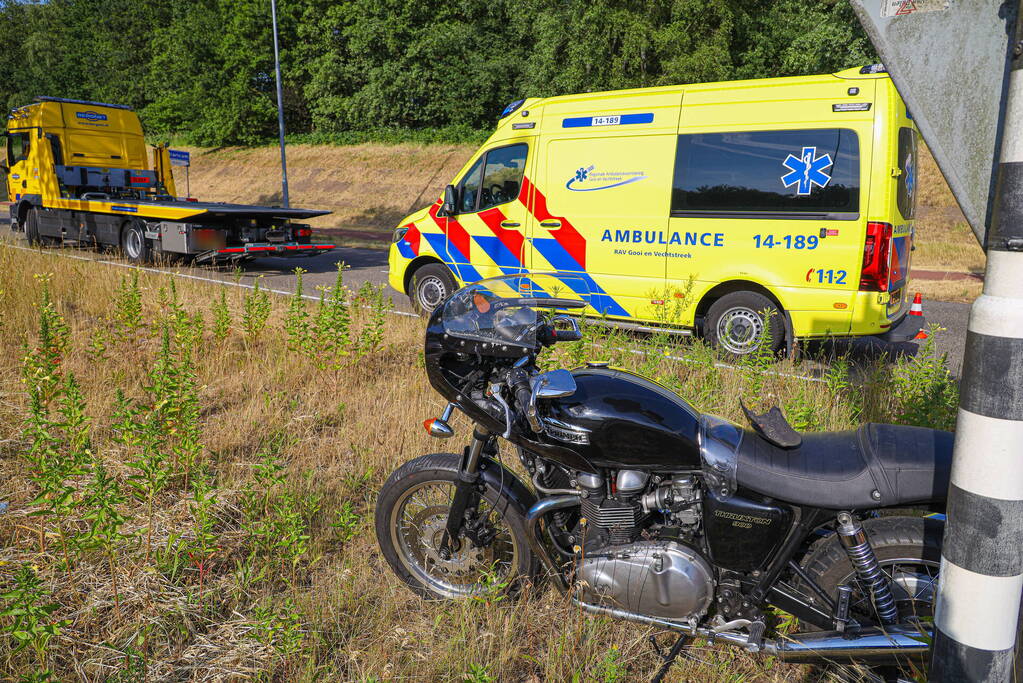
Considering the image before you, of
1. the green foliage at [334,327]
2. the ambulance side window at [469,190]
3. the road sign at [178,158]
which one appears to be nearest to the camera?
the green foliage at [334,327]

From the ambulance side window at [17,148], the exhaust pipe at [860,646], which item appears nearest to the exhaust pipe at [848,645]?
the exhaust pipe at [860,646]

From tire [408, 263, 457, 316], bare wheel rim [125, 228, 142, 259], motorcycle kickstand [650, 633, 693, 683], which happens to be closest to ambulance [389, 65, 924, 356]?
tire [408, 263, 457, 316]

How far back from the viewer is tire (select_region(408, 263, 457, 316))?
879 centimetres

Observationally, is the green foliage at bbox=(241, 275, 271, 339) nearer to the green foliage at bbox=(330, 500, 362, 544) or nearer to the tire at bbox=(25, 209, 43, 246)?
the green foliage at bbox=(330, 500, 362, 544)

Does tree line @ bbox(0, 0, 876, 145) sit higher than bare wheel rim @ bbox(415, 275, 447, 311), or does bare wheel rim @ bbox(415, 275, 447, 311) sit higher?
tree line @ bbox(0, 0, 876, 145)

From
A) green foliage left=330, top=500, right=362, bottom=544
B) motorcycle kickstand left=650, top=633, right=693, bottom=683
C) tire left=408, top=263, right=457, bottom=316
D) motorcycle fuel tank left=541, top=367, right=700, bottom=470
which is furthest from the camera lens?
tire left=408, top=263, right=457, bottom=316

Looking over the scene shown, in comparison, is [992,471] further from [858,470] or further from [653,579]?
[653,579]

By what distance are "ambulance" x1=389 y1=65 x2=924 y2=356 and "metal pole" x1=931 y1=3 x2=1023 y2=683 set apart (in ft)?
14.4

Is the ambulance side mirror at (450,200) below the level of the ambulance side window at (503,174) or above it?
below

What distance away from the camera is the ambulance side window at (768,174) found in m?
6.41

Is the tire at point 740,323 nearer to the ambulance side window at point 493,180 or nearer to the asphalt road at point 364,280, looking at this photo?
the asphalt road at point 364,280

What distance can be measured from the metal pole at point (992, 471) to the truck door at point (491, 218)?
6474 mm

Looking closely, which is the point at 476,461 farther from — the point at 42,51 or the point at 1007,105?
the point at 42,51

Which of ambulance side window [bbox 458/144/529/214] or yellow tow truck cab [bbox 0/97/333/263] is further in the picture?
yellow tow truck cab [bbox 0/97/333/263]
